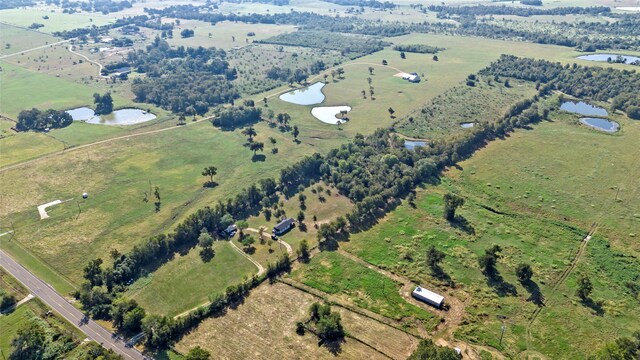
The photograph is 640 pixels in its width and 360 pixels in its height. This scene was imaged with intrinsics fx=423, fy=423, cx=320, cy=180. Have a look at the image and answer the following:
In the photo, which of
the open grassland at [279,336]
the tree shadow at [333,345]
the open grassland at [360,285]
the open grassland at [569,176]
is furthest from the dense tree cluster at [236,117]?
the tree shadow at [333,345]

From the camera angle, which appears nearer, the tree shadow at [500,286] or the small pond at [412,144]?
the tree shadow at [500,286]

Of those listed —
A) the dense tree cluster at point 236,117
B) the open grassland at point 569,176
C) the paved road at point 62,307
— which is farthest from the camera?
the dense tree cluster at point 236,117

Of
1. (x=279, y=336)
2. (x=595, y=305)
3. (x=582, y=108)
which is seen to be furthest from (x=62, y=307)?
(x=582, y=108)

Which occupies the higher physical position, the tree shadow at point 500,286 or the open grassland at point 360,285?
the tree shadow at point 500,286

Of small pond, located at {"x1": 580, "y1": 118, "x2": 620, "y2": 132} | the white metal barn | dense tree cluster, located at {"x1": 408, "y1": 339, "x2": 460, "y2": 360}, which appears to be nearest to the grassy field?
dense tree cluster, located at {"x1": 408, "y1": 339, "x2": 460, "y2": 360}

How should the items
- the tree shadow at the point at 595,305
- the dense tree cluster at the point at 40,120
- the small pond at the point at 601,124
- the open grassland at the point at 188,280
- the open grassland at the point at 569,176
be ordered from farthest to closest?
the dense tree cluster at the point at 40,120
the small pond at the point at 601,124
the open grassland at the point at 569,176
the open grassland at the point at 188,280
the tree shadow at the point at 595,305

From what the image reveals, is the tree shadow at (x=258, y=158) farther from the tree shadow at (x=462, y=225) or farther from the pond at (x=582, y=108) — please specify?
the pond at (x=582, y=108)

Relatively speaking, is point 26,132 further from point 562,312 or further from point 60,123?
point 562,312
